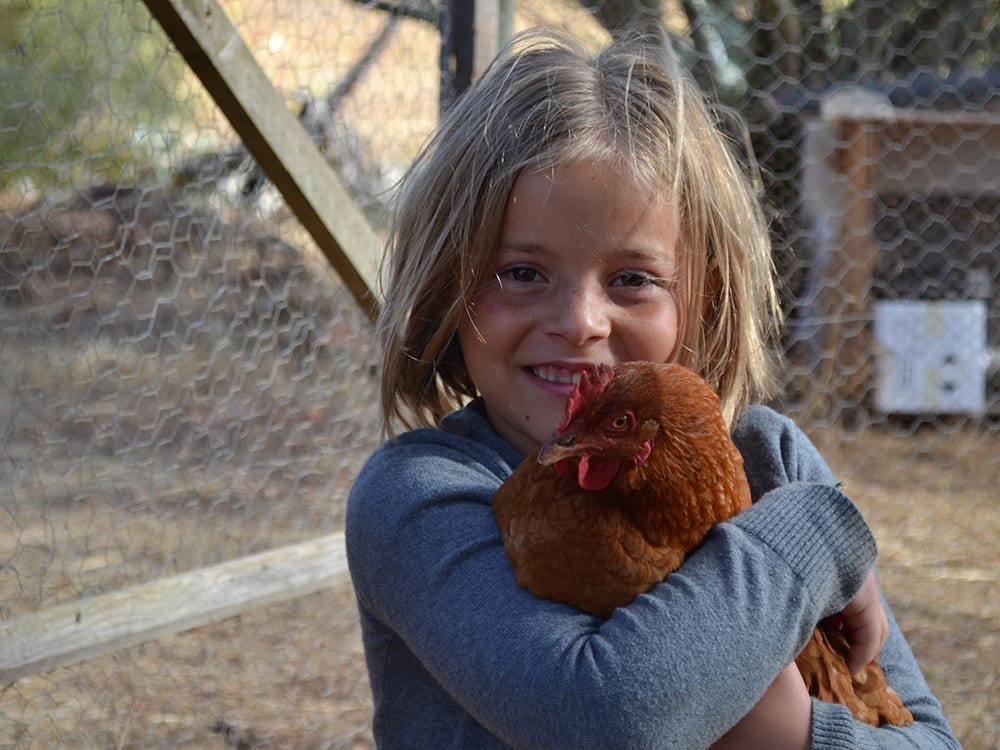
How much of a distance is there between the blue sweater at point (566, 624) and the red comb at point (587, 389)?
0.50 feet

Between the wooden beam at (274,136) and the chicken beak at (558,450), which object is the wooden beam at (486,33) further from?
the chicken beak at (558,450)

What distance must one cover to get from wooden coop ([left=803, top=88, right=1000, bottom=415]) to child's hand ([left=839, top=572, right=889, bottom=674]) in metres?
3.91

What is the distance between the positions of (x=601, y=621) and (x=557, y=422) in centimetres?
29

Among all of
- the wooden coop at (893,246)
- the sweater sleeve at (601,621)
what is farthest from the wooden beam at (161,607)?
the wooden coop at (893,246)

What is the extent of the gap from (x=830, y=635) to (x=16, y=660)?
133 cm

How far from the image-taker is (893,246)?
5.23 m

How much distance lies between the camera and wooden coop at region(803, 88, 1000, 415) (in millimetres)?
4949

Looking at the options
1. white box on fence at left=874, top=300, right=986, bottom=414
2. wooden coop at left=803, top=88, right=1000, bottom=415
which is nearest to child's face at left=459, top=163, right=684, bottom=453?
wooden coop at left=803, top=88, right=1000, bottom=415

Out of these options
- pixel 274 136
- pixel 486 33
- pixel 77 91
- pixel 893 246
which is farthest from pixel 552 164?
pixel 893 246

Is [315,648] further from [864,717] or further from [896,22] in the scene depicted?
[896,22]

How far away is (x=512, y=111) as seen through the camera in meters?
1.25

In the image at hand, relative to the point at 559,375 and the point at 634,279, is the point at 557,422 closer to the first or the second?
the point at 559,375

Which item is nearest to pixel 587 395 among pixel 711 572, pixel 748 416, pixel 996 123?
pixel 711 572

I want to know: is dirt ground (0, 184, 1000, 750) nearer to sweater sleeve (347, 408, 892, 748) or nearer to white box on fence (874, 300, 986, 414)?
white box on fence (874, 300, 986, 414)
